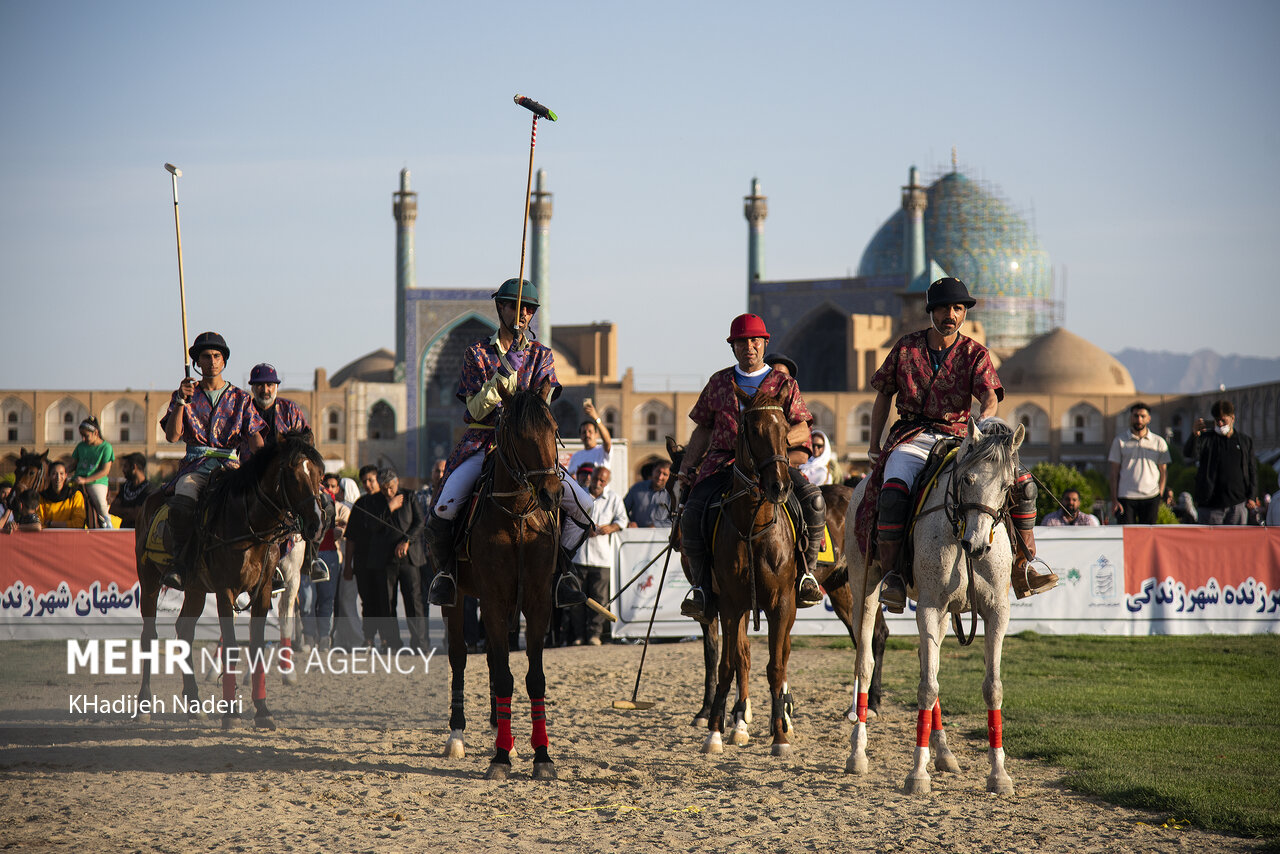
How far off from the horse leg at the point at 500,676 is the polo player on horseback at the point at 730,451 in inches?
42.5

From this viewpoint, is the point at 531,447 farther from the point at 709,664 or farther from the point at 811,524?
the point at 709,664

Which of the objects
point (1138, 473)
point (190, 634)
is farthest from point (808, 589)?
point (1138, 473)

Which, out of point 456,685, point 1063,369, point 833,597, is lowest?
point 456,685

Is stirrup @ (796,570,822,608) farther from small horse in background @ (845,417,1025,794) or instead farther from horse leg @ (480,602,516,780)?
horse leg @ (480,602,516,780)

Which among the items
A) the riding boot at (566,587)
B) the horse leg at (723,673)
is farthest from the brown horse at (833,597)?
the riding boot at (566,587)

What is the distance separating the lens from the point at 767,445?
6605mm

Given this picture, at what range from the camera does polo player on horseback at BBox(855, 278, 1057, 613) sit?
21.1 ft

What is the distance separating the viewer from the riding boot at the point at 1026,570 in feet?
21.0

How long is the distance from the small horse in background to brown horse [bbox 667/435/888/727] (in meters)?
1.01

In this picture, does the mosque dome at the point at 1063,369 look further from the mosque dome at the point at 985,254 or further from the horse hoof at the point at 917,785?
the horse hoof at the point at 917,785

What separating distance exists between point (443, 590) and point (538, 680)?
Result: 701 mm

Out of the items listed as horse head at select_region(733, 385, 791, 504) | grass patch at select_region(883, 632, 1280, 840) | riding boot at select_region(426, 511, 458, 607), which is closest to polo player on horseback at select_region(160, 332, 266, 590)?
riding boot at select_region(426, 511, 458, 607)

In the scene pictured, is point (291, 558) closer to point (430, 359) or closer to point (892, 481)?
point (892, 481)

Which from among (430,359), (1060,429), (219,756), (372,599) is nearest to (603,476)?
(372,599)
